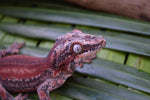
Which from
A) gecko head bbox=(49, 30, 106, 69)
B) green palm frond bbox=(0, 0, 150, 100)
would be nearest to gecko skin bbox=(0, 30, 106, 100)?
gecko head bbox=(49, 30, 106, 69)

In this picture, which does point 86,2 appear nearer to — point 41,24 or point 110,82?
point 41,24

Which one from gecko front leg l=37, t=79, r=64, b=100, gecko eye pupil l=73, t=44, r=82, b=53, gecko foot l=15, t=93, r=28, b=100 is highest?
gecko eye pupil l=73, t=44, r=82, b=53

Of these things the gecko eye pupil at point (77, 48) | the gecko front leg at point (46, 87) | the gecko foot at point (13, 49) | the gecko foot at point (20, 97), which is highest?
the gecko eye pupil at point (77, 48)

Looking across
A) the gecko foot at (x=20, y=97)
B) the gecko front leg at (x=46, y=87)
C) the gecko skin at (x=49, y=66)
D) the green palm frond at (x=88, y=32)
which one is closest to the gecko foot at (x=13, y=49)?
the green palm frond at (x=88, y=32)

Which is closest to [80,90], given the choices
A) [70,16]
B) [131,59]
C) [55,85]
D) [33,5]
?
[55,85]

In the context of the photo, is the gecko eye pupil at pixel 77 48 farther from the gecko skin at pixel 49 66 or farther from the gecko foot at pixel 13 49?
the gecko foot at pixel 13 49

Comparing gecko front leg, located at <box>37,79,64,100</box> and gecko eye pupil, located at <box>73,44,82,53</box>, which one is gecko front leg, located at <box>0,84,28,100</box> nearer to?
gecko front leg, located at <box>37,79,64,100</box>

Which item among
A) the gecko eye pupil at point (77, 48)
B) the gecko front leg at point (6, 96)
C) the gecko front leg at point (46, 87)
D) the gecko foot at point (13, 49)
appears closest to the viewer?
the gecko eye pupil at point (77, 48)
